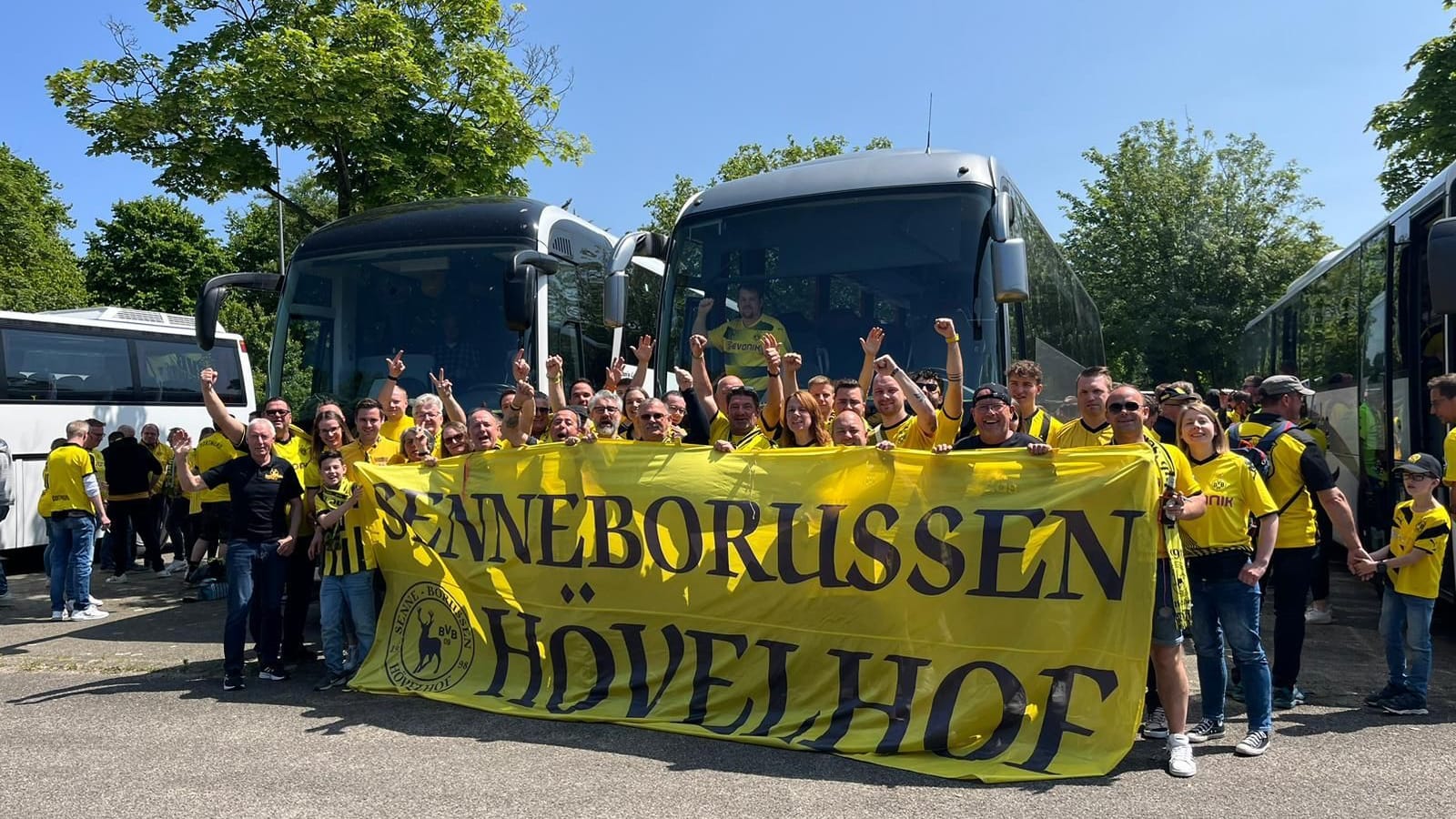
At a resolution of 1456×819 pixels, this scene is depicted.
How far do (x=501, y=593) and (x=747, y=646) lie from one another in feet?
5.42

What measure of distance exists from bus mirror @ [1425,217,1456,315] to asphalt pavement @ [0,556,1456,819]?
7.43ft

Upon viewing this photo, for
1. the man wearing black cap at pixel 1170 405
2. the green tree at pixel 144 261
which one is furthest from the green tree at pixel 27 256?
the man wearing black cap at pixel 1170 405

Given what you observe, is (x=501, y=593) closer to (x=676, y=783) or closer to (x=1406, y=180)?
(x=676, y=783)

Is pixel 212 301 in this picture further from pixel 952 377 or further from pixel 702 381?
pixel 952 377

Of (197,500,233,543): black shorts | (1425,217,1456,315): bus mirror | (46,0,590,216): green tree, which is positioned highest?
(46,0,590,216): green tree

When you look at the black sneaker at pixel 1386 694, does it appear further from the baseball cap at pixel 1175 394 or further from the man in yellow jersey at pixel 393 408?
the man in yellow jersey at pixel 393 408

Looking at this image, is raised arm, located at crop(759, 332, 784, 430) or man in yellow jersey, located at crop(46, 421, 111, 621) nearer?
raised arm, located at crop(759, 332, 784, 430)

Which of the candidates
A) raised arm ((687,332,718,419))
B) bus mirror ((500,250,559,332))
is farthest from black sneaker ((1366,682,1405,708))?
bus mirror ((500,250,559,332))

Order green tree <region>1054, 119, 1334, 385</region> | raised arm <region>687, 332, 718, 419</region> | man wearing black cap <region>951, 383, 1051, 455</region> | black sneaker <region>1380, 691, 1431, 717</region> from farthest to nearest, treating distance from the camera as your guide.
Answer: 1. green tree <region>1054, 119, 1334, 385</region>
2. raised arm <region>687, 332, 718, 419</region>
3. black sneaker <region>1380, 691, 1431, 717</region>
4. man wearing black cap <region>951, 383, 1051, 455</region>

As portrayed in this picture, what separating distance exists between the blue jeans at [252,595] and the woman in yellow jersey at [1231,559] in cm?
544

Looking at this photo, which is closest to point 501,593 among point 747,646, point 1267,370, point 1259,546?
point 747,646

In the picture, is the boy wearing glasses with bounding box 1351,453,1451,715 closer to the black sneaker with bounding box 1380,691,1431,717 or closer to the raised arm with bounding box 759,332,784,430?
the black sneaker with bounding box 1380,691,1431,717

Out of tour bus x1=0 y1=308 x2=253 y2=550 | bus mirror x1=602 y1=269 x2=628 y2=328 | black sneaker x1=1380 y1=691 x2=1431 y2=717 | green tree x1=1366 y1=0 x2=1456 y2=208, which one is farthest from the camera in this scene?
green tree x1=1366 y1=0 x2=1456 y2=208

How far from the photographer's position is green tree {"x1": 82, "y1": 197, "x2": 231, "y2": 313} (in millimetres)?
38281
